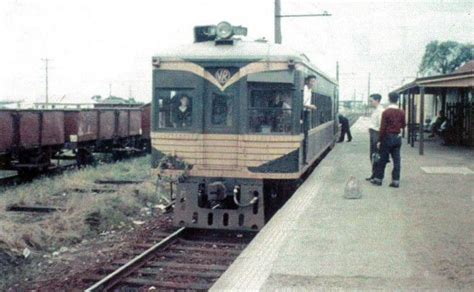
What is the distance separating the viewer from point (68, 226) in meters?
10.2

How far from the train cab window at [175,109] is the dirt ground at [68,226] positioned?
6.33ft

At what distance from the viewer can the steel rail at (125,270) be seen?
273 inches

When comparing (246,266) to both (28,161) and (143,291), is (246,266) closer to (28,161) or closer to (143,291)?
(143,291)

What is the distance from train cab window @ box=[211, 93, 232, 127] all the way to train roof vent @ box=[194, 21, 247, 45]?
0.94 m

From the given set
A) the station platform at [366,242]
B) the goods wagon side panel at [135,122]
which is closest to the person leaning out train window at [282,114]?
the station platform at [366,242]

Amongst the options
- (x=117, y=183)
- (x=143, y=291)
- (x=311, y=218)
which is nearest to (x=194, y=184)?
(x=311, y=218)

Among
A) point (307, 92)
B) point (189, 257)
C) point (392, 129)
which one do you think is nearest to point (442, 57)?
point (392, 129)

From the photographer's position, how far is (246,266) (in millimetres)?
6039

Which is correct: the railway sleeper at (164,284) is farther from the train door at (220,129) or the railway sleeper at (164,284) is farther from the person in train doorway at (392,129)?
the person in train doorway at (392,129)

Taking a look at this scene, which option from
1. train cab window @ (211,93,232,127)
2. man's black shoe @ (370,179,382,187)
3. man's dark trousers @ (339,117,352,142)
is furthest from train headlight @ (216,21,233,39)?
man's dark trousers @ (339,117,352,142)

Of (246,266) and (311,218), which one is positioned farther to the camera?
(311,218)

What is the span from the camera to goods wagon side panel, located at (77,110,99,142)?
61.7 feet

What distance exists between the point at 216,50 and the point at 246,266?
15.9 ft

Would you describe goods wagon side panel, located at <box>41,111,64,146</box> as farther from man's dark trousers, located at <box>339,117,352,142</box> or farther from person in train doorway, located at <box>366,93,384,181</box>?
man's dark trousers, located at <box>339,117,352,142</box>
